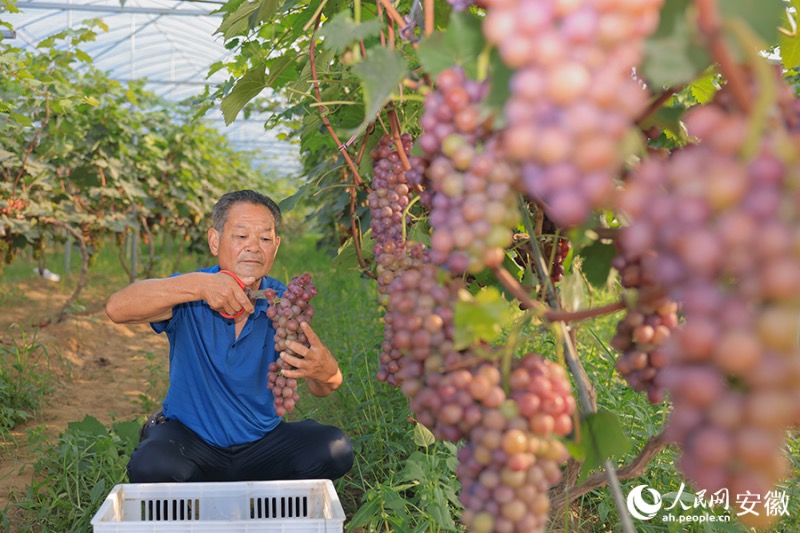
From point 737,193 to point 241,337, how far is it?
2.12 m

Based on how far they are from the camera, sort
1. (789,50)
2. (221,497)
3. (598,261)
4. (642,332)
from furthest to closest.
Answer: (221,497)
(789,50)
(598,261)
(642,332)

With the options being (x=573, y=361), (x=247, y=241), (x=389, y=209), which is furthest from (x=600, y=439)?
(x=247, y=241)

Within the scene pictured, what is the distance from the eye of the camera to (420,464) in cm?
241

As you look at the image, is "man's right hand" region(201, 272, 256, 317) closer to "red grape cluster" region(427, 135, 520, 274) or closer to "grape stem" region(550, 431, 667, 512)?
"grape stem" region(550, 431, 667, 512)

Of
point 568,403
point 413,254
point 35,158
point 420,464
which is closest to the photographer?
point 568,403

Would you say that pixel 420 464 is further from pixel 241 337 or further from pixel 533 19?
pixel 533 19

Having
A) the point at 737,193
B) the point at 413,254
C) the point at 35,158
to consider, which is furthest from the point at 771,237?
the point at 35,158

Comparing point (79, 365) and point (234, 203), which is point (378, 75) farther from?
point (79, 365)

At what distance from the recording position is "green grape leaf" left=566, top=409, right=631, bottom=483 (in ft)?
3.19

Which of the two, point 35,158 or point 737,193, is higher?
point 35,158

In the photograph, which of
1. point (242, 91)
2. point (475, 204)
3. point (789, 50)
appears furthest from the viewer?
point (242, 91)

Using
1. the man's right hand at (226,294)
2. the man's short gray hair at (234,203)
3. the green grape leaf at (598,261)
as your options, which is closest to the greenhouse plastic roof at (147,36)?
the man's short gray hair at (234,203)

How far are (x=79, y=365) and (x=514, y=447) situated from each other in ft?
16.5

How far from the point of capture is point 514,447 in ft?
2.71
